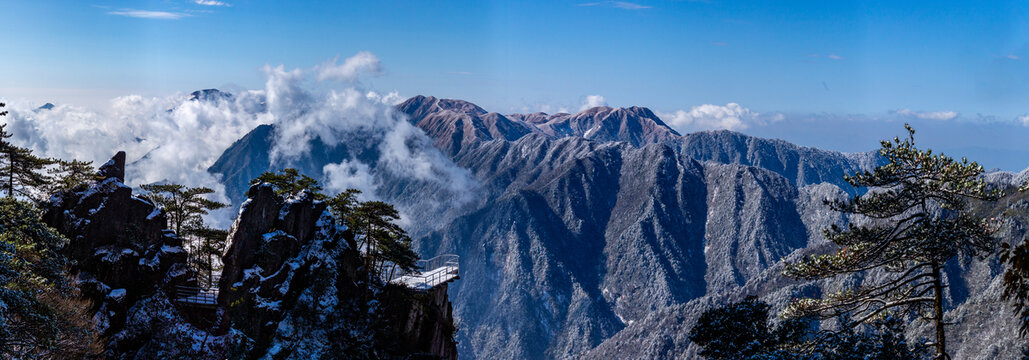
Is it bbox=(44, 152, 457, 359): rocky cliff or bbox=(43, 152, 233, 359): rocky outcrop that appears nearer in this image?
bbox=(44, 152, 457, 359): rocky cliff

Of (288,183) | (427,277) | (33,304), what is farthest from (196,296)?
(33,304)

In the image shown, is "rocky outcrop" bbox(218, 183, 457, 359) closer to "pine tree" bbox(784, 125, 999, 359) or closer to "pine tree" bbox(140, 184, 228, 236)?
"pine tree" bbox(140, 184, 228, 236)

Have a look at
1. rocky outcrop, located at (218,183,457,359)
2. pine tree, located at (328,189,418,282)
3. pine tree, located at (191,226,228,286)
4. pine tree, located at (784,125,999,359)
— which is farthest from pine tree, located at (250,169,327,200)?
pine tree, located at (784,125,999,359)

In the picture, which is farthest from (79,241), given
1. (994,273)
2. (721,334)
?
(994,273)

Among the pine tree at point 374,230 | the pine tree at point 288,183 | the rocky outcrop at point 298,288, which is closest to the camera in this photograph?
the rocky outcrop at point 298,288

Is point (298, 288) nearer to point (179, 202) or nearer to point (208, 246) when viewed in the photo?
point (208, 246)

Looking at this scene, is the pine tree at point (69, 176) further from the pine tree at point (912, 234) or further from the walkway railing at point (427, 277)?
the pine tree at point (912, 234)

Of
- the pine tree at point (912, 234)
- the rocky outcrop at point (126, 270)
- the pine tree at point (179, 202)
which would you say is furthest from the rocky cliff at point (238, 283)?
the pine tree at point (912, 234)

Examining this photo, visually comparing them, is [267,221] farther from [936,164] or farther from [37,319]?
[936,164]
